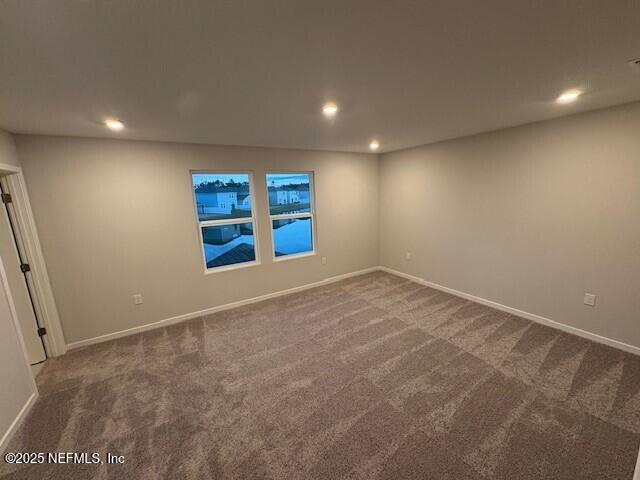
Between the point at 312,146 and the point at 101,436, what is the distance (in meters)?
3.61

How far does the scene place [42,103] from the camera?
1714mm

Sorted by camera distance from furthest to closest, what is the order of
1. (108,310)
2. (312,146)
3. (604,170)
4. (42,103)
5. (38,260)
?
(312,146), (108,310), (38,260), (604,170), (42,103)

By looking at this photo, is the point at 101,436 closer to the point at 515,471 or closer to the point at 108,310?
the point at 108,310

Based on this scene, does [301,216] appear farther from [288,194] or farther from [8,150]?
[8,150]

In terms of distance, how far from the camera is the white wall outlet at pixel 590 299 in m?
2.56

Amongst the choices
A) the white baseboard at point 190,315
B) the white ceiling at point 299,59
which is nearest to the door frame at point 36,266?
the white baseboard at point 190,315

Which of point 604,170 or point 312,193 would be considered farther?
point 312,193

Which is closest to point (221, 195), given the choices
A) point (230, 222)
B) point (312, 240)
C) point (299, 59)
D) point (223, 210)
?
point (223, 210)

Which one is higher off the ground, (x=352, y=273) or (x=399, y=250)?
(x=399, y=250)

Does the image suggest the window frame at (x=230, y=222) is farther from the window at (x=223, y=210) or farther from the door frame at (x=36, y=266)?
the door frame at (x=36, y=266)

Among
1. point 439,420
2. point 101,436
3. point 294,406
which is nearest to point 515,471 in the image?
point 439,420

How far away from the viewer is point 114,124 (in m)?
2.26

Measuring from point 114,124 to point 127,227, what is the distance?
1174 mm

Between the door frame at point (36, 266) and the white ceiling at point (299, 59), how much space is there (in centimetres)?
52
